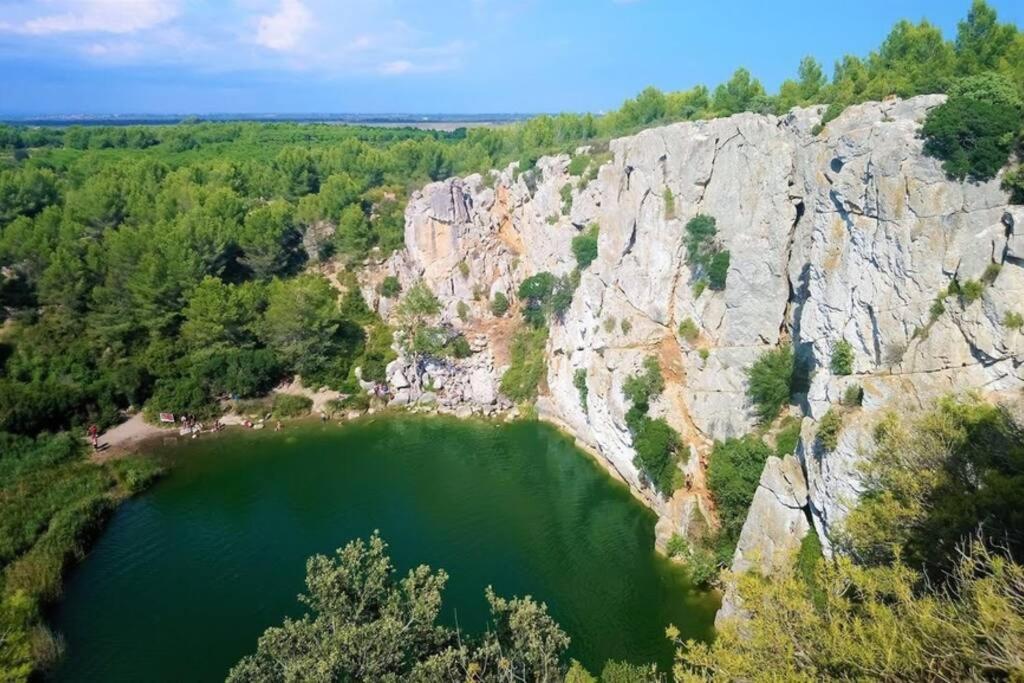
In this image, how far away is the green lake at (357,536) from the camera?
22.2m

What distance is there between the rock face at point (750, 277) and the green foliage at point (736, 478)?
1.36 meters

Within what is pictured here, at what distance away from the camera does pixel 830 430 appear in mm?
20359

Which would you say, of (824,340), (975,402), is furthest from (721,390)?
(975,402)

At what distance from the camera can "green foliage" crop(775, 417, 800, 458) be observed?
81.6ft

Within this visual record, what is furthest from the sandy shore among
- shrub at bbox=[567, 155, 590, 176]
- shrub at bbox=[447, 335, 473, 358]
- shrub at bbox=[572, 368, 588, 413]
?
shrub at bbox=[567, 155, 590, 176]

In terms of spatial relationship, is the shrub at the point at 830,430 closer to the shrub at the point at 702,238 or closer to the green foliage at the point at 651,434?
the green foliage at the point at 651,434

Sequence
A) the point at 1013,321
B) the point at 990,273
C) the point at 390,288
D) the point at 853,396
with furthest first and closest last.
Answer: the point at 390,288
the point at 853,396
the point at 990,273
the point at 1013,321

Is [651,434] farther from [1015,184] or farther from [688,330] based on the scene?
[1015,184]

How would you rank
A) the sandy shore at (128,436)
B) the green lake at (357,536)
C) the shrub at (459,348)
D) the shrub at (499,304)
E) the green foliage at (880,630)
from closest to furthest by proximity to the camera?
the green foliage at (880,630) < the green lake at (357,536) < the sandy shore at (128,436) < the shrub at (459,348) < the shrub at (499,304)

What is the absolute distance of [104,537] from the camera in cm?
2859

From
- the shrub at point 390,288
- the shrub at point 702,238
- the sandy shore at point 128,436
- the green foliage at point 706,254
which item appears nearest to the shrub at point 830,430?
the green foliage at point 706,254

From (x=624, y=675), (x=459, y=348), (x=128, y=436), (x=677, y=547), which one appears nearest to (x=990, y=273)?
(x=677, y=547)

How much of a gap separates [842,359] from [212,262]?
39947 millimetres

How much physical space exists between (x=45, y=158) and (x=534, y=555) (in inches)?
3071
